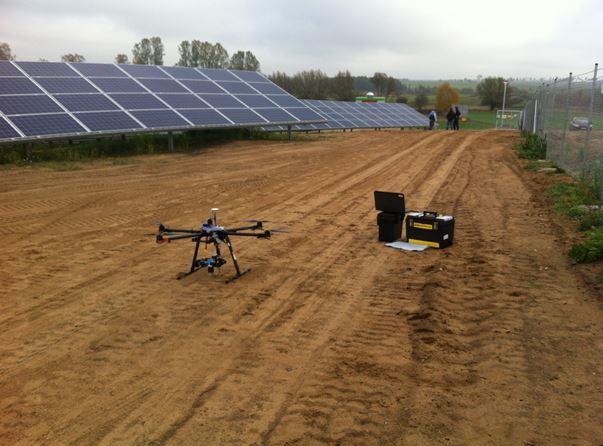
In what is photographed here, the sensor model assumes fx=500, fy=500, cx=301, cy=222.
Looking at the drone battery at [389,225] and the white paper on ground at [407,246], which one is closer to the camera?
the white paper on ground at [407,246]

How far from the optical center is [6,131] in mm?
13867

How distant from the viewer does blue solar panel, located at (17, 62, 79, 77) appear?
1820 centimetres

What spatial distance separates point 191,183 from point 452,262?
7.76m

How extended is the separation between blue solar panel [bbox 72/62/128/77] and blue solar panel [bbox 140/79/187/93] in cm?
101

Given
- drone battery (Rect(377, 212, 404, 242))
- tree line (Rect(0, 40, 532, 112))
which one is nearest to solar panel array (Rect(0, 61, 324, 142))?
drone battery (Rect(377, 212, 404, 242))

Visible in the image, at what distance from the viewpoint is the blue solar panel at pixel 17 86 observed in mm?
16109

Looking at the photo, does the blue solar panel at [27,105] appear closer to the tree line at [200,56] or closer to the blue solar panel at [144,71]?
the blue solar panel at [144,71]

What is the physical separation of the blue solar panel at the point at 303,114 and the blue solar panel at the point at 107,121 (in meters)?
8.62

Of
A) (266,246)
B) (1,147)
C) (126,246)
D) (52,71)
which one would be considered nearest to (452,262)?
(266,246)

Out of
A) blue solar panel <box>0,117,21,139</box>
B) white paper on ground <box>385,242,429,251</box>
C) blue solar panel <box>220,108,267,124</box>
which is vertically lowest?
white paper on ground <box>385,242,429,251</box>

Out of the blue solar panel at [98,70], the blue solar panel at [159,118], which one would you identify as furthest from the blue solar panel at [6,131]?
the blue solar panel at [98,70]

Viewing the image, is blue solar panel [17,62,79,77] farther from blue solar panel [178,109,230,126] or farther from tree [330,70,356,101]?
tree [330,70,356,101]

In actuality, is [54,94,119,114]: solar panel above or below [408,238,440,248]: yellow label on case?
above

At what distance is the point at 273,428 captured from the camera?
11.7 feet
